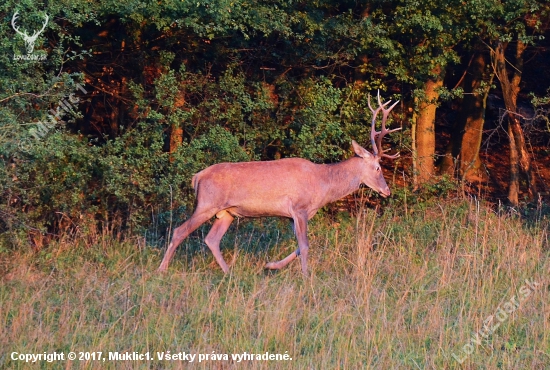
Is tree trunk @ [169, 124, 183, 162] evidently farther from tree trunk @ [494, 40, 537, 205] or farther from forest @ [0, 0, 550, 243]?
tree trunk @ [494, 40, 537, 205]

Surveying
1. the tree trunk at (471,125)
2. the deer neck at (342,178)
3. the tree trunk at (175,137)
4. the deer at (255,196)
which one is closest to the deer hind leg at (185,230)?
the deer at (255,196)

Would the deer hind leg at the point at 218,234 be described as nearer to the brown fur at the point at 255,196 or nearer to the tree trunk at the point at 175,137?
the brown fur at the point at 255,196

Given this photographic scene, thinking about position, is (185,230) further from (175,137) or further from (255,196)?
(175,137)

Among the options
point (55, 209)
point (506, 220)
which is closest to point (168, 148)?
point (55, 209)

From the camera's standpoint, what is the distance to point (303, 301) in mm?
8258

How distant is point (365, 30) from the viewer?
12.3 meters

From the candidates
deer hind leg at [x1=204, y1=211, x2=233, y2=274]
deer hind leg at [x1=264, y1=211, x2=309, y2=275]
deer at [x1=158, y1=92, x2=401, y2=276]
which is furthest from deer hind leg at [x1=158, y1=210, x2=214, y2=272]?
deer hind leg at [x1=264, y1=211, x2=309, y2=275]

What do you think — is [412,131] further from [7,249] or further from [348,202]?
[7,249]

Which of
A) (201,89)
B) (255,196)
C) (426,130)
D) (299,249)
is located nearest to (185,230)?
A: (255,196)

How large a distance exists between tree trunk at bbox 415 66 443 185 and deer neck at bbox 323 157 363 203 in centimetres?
316

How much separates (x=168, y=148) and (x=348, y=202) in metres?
3.09

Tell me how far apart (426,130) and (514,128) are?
1624 mm

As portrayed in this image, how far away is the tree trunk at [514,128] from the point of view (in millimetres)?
14166

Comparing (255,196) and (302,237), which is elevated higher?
(255,196)
